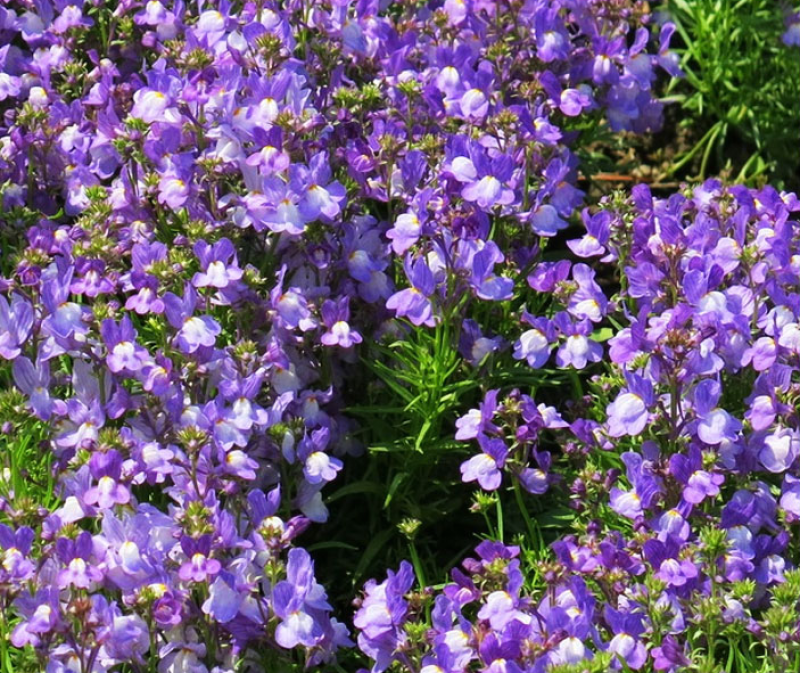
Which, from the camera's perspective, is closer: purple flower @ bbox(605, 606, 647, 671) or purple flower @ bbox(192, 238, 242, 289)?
purple flower @ bbox(605, 606, 647, 671)

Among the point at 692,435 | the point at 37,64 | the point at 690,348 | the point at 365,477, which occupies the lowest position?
the point at 365,477

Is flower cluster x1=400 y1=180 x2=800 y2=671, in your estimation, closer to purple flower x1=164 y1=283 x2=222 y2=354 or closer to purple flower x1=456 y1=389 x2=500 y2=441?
purple flower x1=456 y1=389 x2=500 y2=441

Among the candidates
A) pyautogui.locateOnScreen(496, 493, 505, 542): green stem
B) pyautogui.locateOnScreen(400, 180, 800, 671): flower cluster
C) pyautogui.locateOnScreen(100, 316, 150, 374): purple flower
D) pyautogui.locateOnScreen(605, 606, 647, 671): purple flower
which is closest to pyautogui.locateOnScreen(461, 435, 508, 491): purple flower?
pyautogui.locateOnScreen(400, 180, 800, 671): flower cluster

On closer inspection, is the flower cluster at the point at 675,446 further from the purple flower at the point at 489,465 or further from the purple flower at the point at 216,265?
the purple flower at the point at 216,265

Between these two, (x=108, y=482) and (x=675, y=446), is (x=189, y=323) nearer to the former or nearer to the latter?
(x=108, y=482)

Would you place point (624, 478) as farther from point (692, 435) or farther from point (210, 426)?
point (210, 426)

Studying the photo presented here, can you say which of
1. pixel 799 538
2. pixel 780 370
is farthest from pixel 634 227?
pixel 799 538
